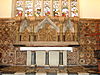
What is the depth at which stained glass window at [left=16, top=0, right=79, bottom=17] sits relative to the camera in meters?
7.23

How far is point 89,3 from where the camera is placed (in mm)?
7234

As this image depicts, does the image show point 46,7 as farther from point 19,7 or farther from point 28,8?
point 19,7

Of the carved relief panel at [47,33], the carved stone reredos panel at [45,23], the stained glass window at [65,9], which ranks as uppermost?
the stained glass window at [65,9]

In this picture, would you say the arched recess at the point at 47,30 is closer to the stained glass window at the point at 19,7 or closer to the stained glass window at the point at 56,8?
the stained glass window at the point at 56,8

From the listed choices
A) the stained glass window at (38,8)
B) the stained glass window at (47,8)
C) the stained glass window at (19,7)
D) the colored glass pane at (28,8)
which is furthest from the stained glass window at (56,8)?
the stained glass window at (19,7)

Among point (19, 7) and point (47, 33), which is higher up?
point (19, 7)

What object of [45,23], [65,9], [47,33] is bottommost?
[47,33]

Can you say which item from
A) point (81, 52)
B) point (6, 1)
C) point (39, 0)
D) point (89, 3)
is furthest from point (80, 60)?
point (6, 1)

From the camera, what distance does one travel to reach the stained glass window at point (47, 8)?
7227 millimetres

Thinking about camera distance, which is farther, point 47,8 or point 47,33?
point 47,8

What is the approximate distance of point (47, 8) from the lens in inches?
287

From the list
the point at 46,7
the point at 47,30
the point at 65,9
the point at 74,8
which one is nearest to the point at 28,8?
the point at 46,7

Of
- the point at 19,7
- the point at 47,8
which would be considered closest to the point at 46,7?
the point at 47,8

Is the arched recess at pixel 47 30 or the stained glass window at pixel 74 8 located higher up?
the stained glass window at pixel 74 8
